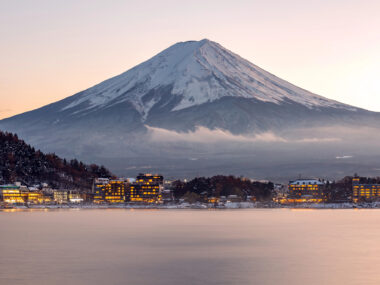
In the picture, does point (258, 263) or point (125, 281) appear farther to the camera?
point (258, 263)

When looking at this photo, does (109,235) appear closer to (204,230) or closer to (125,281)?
(204,230)

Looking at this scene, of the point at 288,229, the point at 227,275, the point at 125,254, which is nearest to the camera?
the point at 227,275

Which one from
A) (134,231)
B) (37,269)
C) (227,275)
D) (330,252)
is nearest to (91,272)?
(37,269)

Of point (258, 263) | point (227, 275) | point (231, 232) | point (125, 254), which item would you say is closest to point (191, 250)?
point (125, 254)

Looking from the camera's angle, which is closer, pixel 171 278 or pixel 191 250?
pixel 171 278

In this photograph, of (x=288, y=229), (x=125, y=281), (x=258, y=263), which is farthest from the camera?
(x=288, y=229)

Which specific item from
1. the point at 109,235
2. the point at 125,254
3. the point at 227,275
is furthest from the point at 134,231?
the point at 227,275

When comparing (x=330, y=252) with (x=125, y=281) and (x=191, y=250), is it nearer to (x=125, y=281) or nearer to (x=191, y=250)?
(x=191, y=250)

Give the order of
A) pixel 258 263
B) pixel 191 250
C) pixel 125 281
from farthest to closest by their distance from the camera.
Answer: pixel 191 250, pixel 258 263, pixel 125 281

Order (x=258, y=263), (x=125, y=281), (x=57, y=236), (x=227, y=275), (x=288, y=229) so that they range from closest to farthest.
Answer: (x=125, y=281) < (x=227, y=275) < (x=258, y=263) < (x=57, y=236) < (x=288, y=229)
